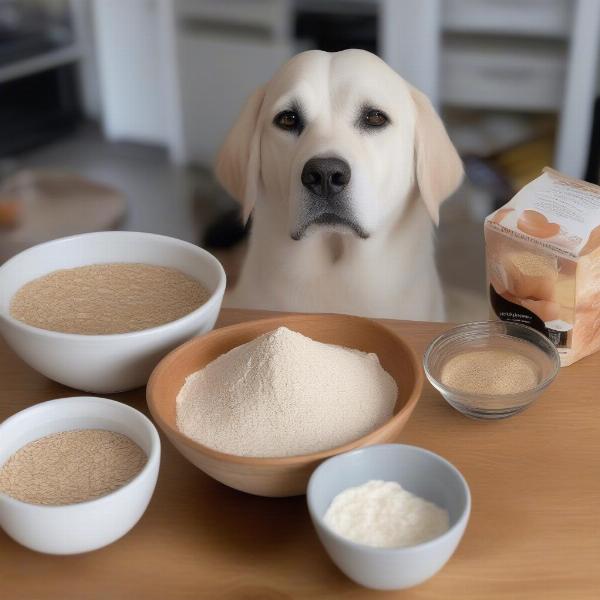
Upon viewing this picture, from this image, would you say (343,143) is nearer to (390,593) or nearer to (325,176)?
(325,176)

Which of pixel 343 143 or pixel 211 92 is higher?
pixel 343 143

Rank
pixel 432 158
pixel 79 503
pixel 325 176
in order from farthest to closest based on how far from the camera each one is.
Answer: pixel 432 158 → pixel 325 176 → pixel 79 503

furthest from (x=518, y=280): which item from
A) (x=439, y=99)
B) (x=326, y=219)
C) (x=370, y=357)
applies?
(x=439, y=99)

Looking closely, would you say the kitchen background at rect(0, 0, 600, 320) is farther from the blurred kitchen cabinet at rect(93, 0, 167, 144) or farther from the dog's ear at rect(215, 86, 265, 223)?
the dog's ear at rect(215, 86, 265, 223)

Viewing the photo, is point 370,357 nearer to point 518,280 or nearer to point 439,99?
point 518,280

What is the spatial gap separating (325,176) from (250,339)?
0.37 m

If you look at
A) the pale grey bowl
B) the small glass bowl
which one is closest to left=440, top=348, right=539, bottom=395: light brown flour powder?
the small glass bowl

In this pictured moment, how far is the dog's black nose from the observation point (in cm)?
119

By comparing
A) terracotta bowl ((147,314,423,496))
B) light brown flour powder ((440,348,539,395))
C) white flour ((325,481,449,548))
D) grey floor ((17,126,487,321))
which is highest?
terracotta bowl ((147,314,423,496))

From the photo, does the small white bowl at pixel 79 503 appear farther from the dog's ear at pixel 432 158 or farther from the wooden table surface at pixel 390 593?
the dog's ear at pixel 432 158

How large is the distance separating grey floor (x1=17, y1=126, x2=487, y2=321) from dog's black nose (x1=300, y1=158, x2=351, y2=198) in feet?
4.32

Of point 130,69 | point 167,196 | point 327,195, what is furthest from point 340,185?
point 130,69

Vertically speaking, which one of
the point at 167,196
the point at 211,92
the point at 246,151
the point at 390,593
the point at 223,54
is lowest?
the point at 167,196

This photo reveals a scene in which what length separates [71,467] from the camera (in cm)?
74
